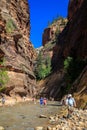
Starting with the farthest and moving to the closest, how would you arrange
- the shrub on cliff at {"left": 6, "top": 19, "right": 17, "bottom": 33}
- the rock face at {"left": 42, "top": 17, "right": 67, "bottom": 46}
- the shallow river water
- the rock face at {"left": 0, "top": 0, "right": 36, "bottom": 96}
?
1. the rock face at {"left": 42, "top": 17, "right": 67, "bottom": 46}
2. the shrub on cliff at {"left": 6, "top": 19, "right": 17, "bottom": 33}
3. the rock face at {"left": 0, "top": 0, "right": 36, "bottom": 96}
4. the shallow river water

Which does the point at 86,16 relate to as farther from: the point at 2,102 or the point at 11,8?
the point at 2,102

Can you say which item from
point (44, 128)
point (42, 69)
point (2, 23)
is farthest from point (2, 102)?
→ point (42, 69)

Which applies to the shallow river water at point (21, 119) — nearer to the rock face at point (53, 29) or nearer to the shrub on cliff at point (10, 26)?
the shrub on cliff at point (10, 26)

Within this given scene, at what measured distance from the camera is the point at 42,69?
125812 millimetres

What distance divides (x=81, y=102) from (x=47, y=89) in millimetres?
64805

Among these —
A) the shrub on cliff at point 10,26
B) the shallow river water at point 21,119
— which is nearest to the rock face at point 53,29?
the shrub on cliff at point 10,26

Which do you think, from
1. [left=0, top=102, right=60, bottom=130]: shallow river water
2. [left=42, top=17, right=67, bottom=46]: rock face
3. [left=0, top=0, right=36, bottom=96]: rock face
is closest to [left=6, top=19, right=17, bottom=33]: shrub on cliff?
[left=0, top=0, right=36, bottom=96]: rock face

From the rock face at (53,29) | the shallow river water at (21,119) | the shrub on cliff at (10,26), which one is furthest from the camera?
the rock face at (53,29)

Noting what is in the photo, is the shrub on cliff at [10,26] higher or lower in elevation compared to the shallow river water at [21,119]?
higher

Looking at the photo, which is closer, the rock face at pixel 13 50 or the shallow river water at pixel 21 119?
the shallow river water at pixel 21 119

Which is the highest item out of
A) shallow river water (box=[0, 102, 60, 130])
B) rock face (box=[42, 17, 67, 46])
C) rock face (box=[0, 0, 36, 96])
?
rock face (box=[42, 17, 67, 46])

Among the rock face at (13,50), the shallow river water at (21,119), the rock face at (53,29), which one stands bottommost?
the shallow river water at (21,119)

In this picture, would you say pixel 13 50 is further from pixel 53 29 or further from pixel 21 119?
pixel 53 29

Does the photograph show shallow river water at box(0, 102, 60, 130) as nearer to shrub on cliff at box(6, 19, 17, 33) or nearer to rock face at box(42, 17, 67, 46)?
shrub on cliff at box(6, 19, 17, 33)
